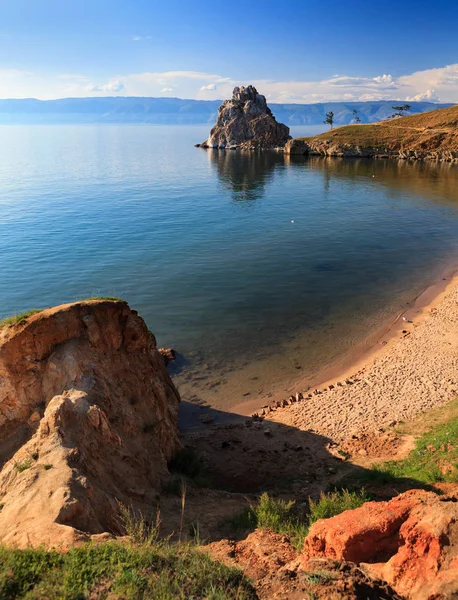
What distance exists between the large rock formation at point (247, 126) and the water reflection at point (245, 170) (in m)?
12.5

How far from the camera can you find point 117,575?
760 cm

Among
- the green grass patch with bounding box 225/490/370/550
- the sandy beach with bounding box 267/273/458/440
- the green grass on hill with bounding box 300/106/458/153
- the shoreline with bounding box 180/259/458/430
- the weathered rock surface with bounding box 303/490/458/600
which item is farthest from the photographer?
the green grass on hill with bounding box 300/106/458/153

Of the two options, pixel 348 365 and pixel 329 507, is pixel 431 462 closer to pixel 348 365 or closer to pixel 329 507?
pixel 329 507

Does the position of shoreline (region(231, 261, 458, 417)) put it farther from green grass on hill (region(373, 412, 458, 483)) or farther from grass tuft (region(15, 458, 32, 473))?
grass tuft (region(15, 458, 32, 473))

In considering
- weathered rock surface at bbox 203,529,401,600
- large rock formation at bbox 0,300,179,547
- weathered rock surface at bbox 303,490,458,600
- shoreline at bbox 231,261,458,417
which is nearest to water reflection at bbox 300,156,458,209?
shoreline at bbox 231,261,458,417

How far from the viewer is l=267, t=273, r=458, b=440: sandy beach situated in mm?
21550

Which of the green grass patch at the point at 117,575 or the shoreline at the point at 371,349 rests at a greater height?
the green grass patch at the point at 117,575

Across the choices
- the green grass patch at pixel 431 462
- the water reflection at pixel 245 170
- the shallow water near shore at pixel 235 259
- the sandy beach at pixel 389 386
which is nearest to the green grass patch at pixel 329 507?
the green grass patch at pixel 431 462

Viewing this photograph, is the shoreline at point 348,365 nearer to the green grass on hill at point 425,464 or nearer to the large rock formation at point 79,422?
the large rock formation at point 79,422

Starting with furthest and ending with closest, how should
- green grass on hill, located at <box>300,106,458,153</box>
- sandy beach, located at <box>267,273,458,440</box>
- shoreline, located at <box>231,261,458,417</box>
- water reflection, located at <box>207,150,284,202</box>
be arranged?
green grass on hill, located at <box>300,106,458,153</box> → water reflection, located at <box>207,150,284,202</box> → shoreline, located at <box>231,261,458,417</box> → sandy beach, located at <box>267,273,458,440</box>

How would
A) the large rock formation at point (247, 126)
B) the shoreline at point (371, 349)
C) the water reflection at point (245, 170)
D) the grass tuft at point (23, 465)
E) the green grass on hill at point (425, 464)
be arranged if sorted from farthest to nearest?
1. the large rock formation at point (247, 126)
2. the water reflection at point (245, 170)
3. the shoreline at point (371, 349)
4. the green grass on hill at point (425, 464)
5. the grass tuft at point (23, 465)

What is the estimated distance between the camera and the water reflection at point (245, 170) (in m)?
88.0

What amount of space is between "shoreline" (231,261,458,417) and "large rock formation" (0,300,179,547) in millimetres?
8182

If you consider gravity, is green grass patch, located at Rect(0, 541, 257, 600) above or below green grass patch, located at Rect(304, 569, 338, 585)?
above
